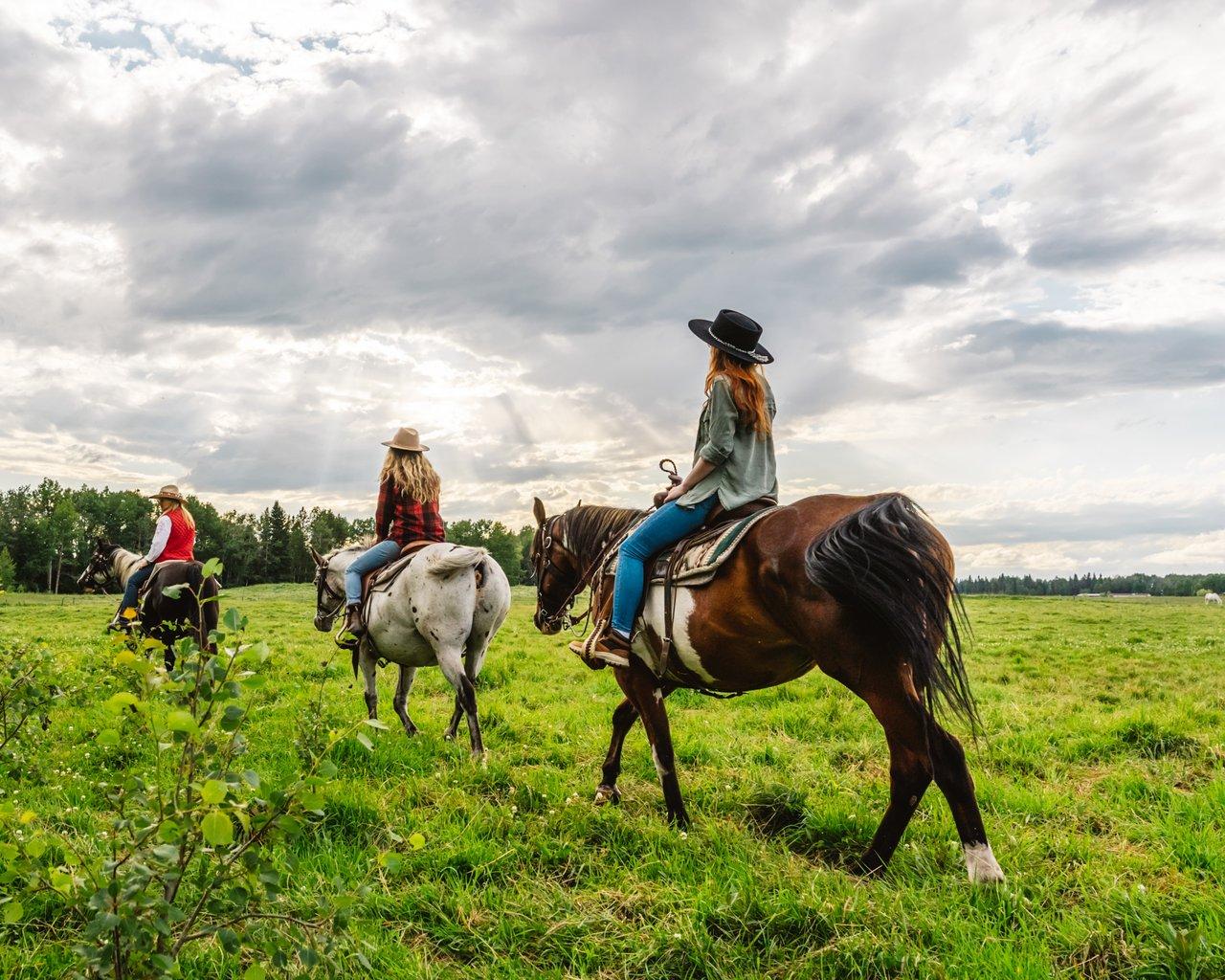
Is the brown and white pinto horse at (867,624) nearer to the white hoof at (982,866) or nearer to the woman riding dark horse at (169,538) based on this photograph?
the white hoof at (982,866)

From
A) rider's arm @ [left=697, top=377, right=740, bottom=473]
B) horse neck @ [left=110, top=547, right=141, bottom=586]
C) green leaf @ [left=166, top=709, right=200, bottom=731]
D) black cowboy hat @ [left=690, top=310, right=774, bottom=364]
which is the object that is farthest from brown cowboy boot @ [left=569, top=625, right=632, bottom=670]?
horse neck @ [left=110, top=547, right=141, bottom=586]

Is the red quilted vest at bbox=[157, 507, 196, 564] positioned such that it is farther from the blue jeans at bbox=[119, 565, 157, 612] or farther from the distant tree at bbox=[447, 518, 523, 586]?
the distant tree at bbox=[447, 518, 523, 586]

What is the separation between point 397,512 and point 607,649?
3570mm

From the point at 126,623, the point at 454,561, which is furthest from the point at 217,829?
the point at 126,623

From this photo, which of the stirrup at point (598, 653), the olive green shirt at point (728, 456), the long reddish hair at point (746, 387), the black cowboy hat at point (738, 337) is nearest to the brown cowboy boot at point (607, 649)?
the stirrup at point (598, 653)

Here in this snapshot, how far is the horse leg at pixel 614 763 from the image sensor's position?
19.4 feet

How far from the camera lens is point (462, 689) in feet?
23.9

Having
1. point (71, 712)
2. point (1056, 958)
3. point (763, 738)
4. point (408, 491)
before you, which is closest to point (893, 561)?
point (1056, 958)

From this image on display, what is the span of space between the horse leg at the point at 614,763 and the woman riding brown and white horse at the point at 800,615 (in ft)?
0.04

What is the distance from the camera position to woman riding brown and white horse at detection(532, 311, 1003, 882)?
4168 millimetres

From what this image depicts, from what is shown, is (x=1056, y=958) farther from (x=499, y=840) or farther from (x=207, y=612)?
(x=207, y=612)

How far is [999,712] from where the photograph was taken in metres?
8.97

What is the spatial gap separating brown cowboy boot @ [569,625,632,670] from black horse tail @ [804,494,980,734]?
1.95 m

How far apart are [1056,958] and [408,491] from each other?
6819 mm
